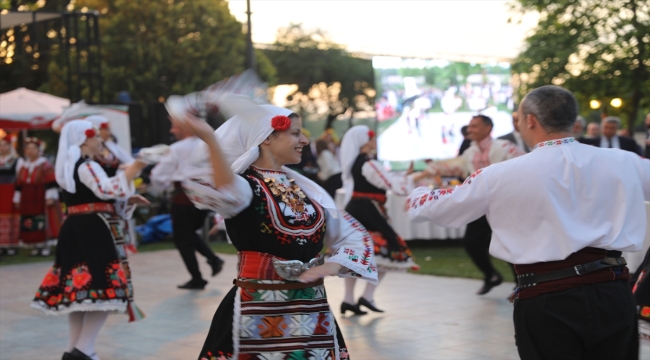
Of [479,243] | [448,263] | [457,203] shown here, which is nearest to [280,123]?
[457,203]

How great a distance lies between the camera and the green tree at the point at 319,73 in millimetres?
37344

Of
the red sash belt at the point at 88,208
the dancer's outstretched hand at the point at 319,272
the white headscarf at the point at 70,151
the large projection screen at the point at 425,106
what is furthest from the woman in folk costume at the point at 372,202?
the large projection screen at the point at 425,106

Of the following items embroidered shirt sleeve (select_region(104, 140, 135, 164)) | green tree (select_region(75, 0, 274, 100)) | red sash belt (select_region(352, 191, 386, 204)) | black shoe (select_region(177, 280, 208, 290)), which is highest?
green tree (select_region(75, 0, 274, 100))

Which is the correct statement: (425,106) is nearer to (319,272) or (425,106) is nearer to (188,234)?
(188,234)

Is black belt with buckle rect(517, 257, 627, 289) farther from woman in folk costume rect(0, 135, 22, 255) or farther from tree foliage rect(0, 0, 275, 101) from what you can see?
tree foliage rect(0, 0, 275, 101)

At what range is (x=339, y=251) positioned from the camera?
3.49m

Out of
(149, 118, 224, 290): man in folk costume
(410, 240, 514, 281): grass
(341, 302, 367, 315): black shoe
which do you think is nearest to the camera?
(341, 302, 367, 315): black shoe

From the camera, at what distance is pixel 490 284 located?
26.8ft

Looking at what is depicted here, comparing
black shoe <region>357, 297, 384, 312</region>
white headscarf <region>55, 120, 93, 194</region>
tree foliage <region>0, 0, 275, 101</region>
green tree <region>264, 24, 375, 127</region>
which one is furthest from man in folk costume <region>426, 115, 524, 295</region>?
green tree <region>264, 24, 375, 127</region>

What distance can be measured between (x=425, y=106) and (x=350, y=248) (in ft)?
49.9

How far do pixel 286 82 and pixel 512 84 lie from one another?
18962 millimetres

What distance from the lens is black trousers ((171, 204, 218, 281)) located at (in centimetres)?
909

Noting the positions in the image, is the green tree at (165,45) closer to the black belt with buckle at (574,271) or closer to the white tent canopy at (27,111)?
the white tent canopy at (27,111)

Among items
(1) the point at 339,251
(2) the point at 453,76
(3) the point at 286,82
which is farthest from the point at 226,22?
(1) the point at 339,251
